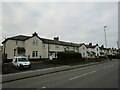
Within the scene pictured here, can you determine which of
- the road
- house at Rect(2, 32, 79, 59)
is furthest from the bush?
the road

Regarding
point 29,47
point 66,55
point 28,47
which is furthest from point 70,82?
point 29,47

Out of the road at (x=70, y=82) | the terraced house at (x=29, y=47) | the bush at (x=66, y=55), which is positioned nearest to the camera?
the road at (x=70, y=82)

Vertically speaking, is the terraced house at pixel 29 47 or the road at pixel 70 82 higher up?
the terraced house at pixel 29 47

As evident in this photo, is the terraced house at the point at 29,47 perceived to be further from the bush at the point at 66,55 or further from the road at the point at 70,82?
the road at the point at 70,82

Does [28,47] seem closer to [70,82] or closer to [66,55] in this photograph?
[66,55]

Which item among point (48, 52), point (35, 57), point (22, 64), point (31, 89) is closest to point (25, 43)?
point (35, 57)

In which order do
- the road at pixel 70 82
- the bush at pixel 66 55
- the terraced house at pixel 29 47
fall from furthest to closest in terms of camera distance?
the terraced house at pixel 29 47
the bush at pixel 66 55
the road at pixel 70 82

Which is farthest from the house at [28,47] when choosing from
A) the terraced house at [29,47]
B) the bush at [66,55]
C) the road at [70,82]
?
the road at [70,82]

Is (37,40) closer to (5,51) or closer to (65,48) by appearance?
(5,51)

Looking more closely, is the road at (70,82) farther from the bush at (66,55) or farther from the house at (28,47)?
the house at (28,47)

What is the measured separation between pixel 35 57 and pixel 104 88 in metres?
33.4

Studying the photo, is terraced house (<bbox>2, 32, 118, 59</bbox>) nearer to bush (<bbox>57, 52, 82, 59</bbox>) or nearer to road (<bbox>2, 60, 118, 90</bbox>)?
bush (<bbox>57, 52, 82, 59</bbox>)

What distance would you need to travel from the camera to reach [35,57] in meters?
40.2

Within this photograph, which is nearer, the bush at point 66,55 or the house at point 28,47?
the bush at point 66,55
